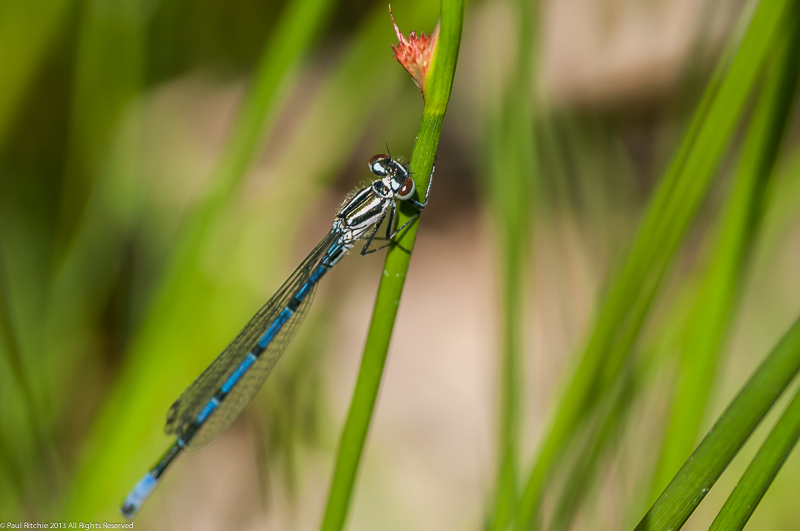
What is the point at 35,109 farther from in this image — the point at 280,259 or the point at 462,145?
the point at 462,145

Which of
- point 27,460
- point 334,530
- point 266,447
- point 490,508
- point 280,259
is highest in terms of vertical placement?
point 280,259

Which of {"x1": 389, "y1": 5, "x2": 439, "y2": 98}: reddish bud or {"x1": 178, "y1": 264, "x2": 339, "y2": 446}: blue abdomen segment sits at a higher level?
{"x1": 389, "y1": 5, "x2": 439, "y2": 98}: reddish bud

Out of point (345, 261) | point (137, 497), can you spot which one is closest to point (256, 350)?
point (137, 497)

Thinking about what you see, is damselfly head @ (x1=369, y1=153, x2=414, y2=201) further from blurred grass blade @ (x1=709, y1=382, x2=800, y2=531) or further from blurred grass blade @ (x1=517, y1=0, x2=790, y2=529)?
blurred grass blade @ (x1=709, y1=382, x2=800, y2=531)

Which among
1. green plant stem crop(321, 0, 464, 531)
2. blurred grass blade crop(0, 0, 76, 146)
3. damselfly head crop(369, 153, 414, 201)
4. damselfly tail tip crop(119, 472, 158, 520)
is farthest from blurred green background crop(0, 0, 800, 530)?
green plant stem crop(321, 0, 464, 531)

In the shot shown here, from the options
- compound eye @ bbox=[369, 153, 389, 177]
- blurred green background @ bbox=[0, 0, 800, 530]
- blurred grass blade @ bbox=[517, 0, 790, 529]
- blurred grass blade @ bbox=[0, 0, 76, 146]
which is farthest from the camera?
blurred grass blade @ bbox=[0, 0, 76, 146]

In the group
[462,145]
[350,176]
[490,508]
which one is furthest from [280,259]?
[490,508]

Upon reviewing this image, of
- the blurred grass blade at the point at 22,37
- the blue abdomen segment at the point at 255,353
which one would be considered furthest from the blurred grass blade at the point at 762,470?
the blurred grass blade at the point at 22,37

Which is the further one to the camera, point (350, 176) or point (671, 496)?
point (350, 176)
